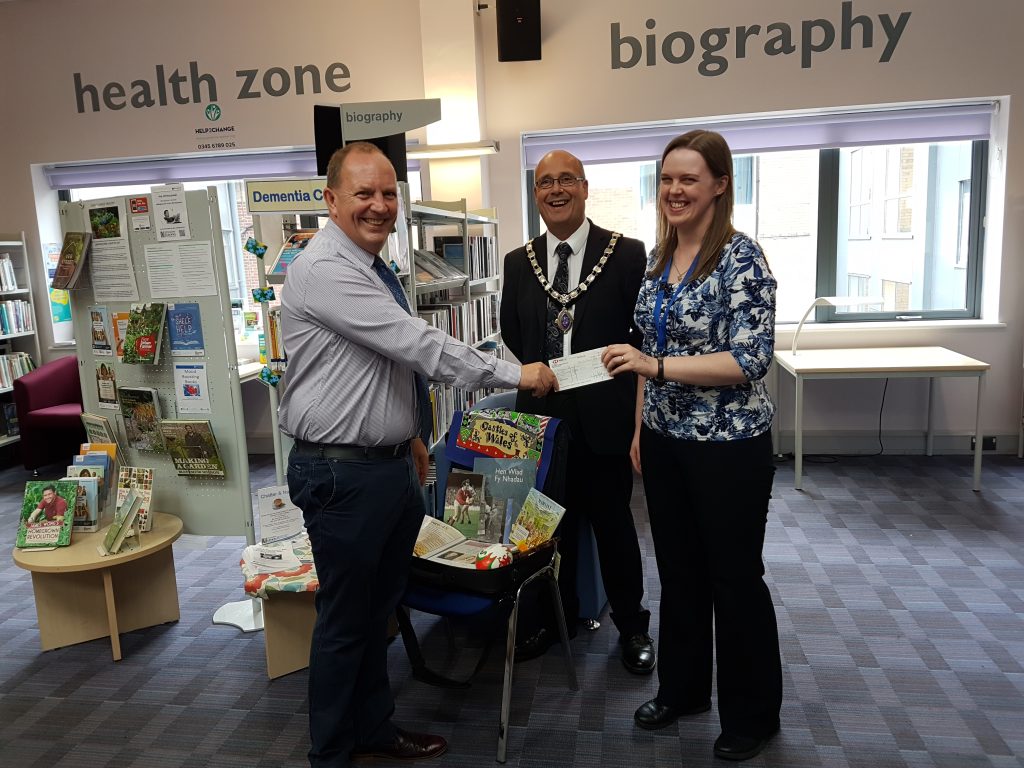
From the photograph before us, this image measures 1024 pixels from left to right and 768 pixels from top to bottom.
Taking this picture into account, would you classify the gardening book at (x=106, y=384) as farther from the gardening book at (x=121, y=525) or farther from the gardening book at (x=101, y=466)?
the gardening book at (x=121, y=525)

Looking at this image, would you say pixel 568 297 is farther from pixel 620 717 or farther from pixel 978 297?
pixel 978 297

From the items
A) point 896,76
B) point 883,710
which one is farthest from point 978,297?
point 883,710

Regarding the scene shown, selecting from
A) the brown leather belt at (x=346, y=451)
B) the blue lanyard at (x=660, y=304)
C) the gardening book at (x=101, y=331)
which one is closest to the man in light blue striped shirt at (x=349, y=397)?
the brown leather belt at (x=346, y=451)

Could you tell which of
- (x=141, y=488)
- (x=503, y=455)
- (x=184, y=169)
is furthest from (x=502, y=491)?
(x=184, y=169)

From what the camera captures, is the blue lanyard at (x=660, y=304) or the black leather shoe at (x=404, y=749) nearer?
the blue lanyard at (x=660, y=304)

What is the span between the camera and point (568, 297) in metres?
2.64

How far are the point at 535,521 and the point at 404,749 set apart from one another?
771mm

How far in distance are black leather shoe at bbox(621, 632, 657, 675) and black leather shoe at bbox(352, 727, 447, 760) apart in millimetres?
753

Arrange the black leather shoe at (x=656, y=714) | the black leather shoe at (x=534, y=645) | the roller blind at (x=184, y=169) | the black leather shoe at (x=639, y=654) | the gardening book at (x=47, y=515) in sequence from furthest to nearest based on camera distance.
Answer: the roller blind at (x=184, y=169) → the gardening book at (x=47, y=515) → the black leather shoe at (x=534, y=645) → the black leather shoe at (x=639, y=654) → the black leather shoe at (x=656, y=714)

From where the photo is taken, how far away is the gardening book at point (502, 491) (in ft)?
8.52

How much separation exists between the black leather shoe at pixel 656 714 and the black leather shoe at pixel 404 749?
610 millimetres

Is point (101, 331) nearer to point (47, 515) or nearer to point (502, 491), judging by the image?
point (47, 515)

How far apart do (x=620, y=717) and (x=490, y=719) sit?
16.4 inches

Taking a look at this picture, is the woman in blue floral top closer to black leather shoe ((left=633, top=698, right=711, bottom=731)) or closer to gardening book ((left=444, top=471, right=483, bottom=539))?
black leather shoe ((left=633, top=698, right=711, bottom=731))
